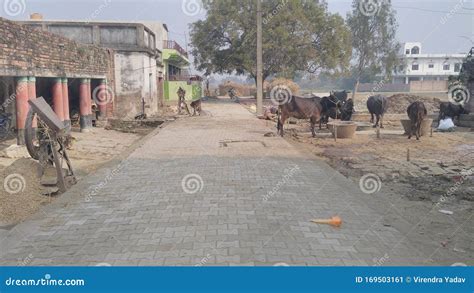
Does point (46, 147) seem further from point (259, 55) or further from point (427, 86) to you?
point (427, 86)

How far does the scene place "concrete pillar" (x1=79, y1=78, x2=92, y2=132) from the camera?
55.9 ft

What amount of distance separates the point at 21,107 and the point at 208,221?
26.9ft

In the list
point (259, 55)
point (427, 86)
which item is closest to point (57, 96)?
point (259, 55)

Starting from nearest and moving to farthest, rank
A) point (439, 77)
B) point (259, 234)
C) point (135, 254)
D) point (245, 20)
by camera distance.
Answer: point (135, 254) < point (259, 234) < point (245, 20) < point (439, 77)

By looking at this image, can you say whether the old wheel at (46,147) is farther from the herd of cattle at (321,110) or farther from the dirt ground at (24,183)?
the herd of cattle at (321,110)

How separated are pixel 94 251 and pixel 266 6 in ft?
115

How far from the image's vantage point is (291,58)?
3762cm

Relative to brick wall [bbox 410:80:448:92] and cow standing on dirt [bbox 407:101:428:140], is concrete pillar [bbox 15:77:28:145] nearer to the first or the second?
cow standing on dirt [bbox 407:101:428:140]

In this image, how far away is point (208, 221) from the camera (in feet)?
17.9

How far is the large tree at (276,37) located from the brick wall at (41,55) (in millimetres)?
19296

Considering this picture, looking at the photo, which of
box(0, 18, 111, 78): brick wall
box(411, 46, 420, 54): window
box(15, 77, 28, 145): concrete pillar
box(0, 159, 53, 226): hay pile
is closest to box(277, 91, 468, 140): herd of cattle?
box(0, 18, 111, 78): brick wall

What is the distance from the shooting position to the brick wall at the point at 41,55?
10.8 meters

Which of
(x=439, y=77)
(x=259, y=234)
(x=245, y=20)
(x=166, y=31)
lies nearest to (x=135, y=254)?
(x=259, y=234)

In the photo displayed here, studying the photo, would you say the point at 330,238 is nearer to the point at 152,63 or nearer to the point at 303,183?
the point at 303,183
